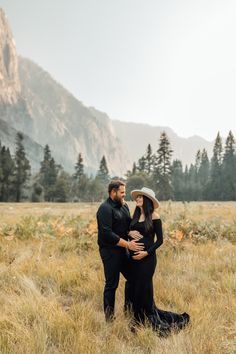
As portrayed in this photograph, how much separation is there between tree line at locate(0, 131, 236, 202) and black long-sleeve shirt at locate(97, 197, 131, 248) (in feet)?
190

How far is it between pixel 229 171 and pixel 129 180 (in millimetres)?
23548

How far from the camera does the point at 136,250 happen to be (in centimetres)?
497

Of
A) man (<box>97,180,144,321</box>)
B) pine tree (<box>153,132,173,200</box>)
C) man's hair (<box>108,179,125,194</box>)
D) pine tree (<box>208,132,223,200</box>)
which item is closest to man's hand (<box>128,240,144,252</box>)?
man (<box>97,180,144,321</box>)

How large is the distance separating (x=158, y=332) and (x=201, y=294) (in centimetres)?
148

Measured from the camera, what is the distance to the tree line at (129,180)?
7200 centimetres

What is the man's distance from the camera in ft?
16.4

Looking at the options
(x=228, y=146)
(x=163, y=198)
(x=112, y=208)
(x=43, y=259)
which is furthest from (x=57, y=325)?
(x=228, y=146)

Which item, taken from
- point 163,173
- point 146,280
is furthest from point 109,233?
point 163,173

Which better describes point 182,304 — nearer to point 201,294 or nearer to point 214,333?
point 201,294

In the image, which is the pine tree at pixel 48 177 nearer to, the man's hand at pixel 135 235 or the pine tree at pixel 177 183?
the pine tree at pixel 177 183

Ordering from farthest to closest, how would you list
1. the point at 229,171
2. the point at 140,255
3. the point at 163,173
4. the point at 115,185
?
1. the point at 229,171
2. the point at 163,173
3. the point at 115,185
4. the point at 140,255

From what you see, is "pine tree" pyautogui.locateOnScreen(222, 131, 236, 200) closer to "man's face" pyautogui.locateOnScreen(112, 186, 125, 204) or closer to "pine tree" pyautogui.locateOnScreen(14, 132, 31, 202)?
"pine tree" pyautogui.locateOnScreen(14, 132, 31, 202)

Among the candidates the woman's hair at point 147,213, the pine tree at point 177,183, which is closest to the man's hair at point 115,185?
the woman's hair at point 147,213

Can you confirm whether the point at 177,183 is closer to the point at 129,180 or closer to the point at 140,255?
the point at 129,180
